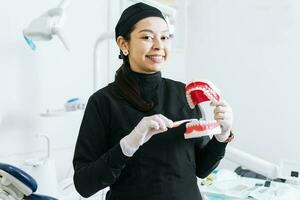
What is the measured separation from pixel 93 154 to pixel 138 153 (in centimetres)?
13

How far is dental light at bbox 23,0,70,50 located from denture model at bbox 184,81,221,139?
79cm

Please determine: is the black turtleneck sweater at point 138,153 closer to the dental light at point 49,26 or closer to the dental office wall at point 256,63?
the dental light at point 49,26

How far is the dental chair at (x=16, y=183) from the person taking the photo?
3.42 feet

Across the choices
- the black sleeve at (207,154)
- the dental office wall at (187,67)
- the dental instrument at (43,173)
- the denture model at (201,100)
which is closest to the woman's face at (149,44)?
the denture model at (201,100)

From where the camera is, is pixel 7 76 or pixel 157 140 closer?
pixel 157 140

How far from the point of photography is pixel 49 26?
1606 mm

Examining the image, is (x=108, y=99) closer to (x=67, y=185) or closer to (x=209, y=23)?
(x=67, y=185)

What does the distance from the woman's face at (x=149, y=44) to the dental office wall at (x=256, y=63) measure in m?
1.84

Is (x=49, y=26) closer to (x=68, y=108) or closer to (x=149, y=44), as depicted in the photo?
(x=68, y=108)

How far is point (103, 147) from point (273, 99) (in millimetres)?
1990

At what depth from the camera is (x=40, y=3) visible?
189cm

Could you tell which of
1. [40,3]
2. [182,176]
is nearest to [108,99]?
[182,176]

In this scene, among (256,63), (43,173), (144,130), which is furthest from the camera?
(256,63)

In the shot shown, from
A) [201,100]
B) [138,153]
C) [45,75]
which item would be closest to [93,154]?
[138,153]
